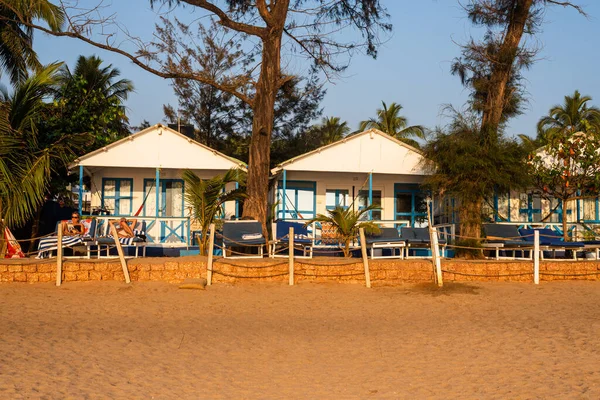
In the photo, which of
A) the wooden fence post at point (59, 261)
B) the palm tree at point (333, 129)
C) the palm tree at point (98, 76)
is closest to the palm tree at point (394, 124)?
the palm tree at point (333, 129)

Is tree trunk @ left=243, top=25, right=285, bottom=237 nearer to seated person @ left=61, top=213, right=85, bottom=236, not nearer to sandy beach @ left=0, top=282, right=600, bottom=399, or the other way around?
seated person @ left=61, top=213, right=85, bottom=236

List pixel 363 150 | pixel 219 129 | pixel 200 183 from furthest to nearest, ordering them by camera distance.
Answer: pixel 219 129, pixel 363 150, pixel 200 183

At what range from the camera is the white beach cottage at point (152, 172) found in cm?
1822

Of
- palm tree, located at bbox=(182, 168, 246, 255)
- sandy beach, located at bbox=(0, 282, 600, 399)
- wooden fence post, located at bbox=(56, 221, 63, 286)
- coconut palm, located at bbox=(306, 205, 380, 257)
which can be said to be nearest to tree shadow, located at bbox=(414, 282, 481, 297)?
sandy beach, located at bbox=(0, 282, 600, 399)

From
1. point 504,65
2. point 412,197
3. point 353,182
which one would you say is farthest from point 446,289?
point 412,197

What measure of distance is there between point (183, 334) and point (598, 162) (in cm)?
1172

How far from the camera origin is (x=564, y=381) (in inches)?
259

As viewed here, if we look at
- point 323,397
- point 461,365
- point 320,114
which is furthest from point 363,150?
point 320,114

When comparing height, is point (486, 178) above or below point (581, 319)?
above

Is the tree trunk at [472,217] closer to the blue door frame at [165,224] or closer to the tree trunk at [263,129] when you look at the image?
the tree trunk at [263,129]

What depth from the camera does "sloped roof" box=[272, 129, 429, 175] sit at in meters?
18.4

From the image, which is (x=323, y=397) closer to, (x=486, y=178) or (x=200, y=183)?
(x=200, y=183)

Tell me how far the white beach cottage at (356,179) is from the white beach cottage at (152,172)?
5.72ft

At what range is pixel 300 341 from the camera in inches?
347
